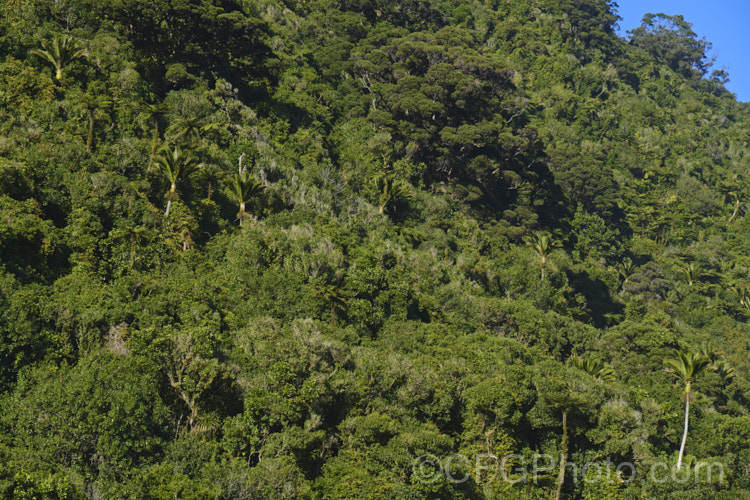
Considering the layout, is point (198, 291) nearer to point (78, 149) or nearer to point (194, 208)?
point (194, 208)

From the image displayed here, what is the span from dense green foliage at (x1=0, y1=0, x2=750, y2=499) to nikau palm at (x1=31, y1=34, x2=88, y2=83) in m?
0.22

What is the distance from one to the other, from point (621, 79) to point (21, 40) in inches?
4515

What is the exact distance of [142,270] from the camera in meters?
30.3

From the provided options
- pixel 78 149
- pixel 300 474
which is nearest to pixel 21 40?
pixel 78 149

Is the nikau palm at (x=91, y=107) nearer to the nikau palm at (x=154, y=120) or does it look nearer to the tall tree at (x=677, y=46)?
the nikau palm at (x=154, y=120)

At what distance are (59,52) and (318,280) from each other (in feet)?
77.9

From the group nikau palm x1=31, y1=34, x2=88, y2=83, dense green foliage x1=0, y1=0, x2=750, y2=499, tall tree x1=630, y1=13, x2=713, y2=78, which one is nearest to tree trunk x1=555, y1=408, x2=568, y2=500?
dense green foliage x1=0, y1=0, x2=750, y2=499

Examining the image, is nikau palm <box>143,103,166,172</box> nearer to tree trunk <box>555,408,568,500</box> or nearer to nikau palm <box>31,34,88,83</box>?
nikau palm <box>31,34,88,83</box>

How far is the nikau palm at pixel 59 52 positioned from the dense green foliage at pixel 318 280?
22cm

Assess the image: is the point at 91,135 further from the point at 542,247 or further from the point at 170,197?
the point at 542,247

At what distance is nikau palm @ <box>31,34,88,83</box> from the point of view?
37.4m

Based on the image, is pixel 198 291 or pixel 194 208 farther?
pixel 194 208

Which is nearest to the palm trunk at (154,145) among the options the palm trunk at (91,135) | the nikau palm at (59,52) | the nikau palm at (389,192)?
the palm trunk at (91,135)

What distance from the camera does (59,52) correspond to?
37656mm
